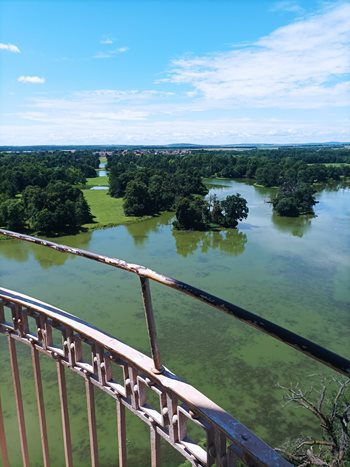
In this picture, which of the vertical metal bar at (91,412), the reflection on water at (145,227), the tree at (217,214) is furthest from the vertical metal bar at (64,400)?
the tree at (217,214)

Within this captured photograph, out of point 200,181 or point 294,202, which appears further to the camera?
point 200,181

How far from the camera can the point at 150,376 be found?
5.62 feet

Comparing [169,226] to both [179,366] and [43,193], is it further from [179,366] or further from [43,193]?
[179,366]

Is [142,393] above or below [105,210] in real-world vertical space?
above

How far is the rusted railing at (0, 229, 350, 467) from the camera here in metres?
1.33

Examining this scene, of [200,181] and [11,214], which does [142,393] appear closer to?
[11,214]

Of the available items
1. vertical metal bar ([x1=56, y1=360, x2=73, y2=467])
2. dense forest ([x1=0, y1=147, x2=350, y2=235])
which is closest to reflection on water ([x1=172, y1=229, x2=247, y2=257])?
dense forest ([x1=0, y1=147, x2=350, y2=235])

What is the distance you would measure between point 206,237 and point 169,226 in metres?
3.90

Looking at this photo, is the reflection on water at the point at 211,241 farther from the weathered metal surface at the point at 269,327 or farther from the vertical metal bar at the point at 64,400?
the weathered metal surface at the point at 269,327

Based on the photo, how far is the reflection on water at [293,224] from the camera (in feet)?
86.1

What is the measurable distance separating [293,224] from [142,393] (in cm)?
2805

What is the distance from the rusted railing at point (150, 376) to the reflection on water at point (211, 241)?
18.7 meters

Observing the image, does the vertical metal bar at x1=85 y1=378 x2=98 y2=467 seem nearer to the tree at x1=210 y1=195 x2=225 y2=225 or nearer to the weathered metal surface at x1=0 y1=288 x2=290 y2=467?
the weathered metal surface at x1=0 y1=288 x2=290 y2=467

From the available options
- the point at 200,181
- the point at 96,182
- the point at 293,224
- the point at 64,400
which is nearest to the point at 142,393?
the point at 64,400
